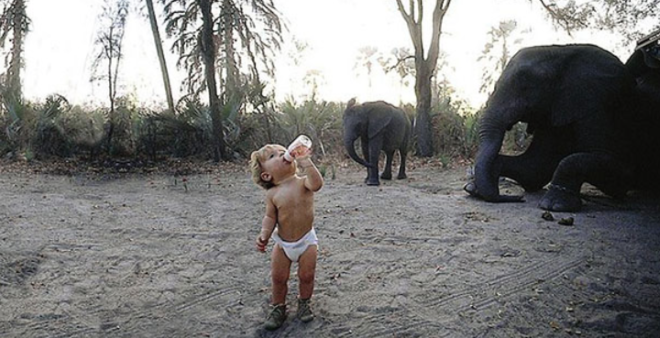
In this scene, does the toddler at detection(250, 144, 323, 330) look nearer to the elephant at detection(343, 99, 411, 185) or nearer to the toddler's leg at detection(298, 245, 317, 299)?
the toddler's leg at detection(298, 245, 317, 299)

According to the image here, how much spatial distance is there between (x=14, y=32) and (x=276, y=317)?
14.3 metres

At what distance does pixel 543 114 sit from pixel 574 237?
222 cm

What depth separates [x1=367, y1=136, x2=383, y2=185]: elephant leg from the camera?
27.9 ft

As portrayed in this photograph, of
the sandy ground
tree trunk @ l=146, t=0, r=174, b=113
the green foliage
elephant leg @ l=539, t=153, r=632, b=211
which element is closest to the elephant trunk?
the sandy ground

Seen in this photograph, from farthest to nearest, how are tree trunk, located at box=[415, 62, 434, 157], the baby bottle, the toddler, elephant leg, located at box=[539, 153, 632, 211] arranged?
tree trunk, located at box=[415, 62, 434, 157], elephant leg, located at box=[539, 153, 632, 211], the toddler, the baby bottle

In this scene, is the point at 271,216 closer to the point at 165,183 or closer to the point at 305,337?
the point at 305,337

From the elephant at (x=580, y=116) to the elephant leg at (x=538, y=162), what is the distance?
0.08 m

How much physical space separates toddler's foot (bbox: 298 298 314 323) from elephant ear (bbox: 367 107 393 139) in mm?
5335

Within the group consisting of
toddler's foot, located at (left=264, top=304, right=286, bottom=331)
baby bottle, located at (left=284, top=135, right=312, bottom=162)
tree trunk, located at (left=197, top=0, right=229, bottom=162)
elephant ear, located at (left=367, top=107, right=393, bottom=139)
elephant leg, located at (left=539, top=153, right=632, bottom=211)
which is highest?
tree trunk, located at (left=197, top=0, right=229, bottom=162)

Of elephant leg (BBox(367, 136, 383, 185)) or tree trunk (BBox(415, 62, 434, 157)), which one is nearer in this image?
elephant leg (BBox(367, 136, 383, 185))

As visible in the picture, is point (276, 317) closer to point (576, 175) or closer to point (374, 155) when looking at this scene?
point (576, 175)

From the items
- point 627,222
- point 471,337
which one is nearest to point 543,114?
point 627,222

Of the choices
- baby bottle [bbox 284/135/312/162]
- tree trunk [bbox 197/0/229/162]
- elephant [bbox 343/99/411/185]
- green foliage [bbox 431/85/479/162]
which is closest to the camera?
A: baby bottle [bbox 284/135/312/162]

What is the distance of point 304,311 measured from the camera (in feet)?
11.0
